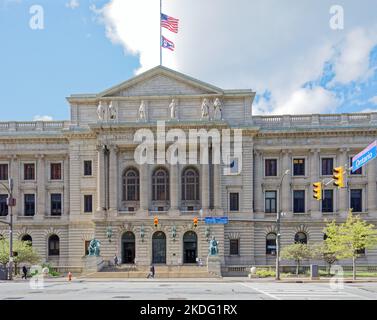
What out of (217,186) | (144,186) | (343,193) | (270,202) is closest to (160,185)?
(144,186)

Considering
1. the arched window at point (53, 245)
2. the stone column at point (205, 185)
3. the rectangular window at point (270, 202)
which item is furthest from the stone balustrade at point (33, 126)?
the rectangular window at point (270, 202)

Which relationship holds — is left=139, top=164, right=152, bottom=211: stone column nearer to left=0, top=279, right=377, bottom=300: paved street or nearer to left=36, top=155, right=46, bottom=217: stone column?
left=36, top=155, right=46, bottom=217: stone column

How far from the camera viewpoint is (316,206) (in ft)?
205

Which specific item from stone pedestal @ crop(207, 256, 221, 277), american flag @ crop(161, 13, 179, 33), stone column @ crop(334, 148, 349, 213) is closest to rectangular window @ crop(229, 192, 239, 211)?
stone pedestal @ crop(207, 256, 221, 277)

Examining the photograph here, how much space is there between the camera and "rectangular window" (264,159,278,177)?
208ft

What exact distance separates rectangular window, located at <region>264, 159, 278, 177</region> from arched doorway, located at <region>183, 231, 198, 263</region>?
481 inches

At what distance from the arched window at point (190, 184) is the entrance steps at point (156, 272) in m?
9.29

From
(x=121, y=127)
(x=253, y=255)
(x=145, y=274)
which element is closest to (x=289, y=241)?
(x=253, y=255)

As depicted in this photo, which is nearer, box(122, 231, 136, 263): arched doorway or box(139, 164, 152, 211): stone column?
box(139, 164, 152, 211): stone column

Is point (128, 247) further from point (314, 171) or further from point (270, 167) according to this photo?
point (314, 171)

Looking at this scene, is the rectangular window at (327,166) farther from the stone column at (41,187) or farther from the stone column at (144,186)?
the stone column at (41,187)

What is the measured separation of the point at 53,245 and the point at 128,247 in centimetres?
1071

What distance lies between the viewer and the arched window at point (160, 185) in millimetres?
63062
